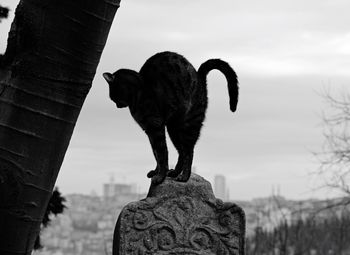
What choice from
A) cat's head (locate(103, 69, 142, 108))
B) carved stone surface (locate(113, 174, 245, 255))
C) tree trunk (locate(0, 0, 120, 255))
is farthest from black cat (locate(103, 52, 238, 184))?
tree trunk (locate(0, 0, 120, 255))

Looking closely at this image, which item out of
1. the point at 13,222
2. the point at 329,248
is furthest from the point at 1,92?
the point at 329,248

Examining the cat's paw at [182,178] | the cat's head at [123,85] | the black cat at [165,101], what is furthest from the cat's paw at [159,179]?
the cat's head at [123,85]

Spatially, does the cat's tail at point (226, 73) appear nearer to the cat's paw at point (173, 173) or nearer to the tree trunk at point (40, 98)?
the cat's paw at point (173, 173)

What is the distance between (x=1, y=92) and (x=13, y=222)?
0.90 ft

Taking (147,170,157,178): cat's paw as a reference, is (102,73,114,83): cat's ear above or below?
above

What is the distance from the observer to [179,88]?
15.5 ft

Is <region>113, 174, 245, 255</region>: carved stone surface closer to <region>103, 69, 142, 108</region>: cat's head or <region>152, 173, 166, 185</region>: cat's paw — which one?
<region>152, 173, 166, 185</region>: cat's paw

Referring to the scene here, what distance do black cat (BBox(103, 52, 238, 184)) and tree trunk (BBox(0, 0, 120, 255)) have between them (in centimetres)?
303

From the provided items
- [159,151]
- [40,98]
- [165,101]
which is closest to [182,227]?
[159,151]

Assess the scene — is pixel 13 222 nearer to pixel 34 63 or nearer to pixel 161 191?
pixel 34 63

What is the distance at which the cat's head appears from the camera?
4.63m

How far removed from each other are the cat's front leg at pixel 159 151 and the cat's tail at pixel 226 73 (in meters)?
0.53

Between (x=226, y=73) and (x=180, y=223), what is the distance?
1058 millimetres

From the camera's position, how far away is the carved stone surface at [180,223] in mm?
4719
